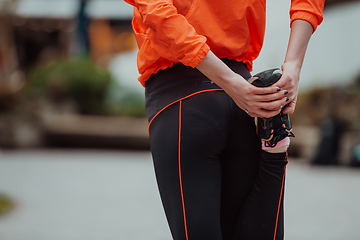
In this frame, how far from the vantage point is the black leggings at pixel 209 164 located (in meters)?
1.31

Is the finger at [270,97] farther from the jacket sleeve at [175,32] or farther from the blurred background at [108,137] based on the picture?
the blurred background at [108,137]

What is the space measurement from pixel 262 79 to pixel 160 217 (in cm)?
358

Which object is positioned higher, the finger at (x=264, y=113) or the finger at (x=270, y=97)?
the finger at (x=270, y=97)

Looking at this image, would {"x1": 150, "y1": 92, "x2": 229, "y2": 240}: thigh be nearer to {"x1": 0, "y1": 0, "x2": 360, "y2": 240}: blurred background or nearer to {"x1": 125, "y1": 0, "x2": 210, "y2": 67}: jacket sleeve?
{"x1": 125, "y1": 0, "x2": 210, "y2": 67}: jacket sleeve

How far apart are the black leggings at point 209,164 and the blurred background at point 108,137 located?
268 centimetres

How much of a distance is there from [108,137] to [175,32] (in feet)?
27.5

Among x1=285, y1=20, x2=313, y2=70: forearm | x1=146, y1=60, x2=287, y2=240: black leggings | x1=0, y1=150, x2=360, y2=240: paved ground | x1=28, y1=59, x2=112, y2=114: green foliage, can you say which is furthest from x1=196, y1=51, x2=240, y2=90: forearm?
x1=28, y1=59, x2=112, y2=114: green foliage

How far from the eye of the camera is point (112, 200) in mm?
5188

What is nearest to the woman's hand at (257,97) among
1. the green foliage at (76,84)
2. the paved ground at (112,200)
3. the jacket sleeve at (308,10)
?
the jacket sleeve at (308,10)

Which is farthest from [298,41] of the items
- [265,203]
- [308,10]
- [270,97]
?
[265,203]

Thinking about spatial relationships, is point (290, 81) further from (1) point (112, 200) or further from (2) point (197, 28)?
(1) point (112, 200)

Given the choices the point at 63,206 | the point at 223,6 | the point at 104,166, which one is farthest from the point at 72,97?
the point at 223,6

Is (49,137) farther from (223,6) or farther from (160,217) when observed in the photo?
(223,6)

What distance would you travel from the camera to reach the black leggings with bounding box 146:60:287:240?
131 cm
